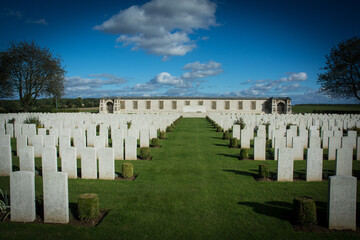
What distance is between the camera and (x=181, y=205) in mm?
5223

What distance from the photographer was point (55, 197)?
448 cm

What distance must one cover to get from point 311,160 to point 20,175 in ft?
23.2

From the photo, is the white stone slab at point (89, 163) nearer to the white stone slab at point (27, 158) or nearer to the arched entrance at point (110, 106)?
the white stone slab at point (27, 158)

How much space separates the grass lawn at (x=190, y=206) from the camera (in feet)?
13.6

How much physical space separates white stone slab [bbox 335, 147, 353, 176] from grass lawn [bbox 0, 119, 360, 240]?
→ 0.62m

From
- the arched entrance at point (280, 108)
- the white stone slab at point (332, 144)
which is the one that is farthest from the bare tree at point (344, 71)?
the white stone slab at point (332, 144)

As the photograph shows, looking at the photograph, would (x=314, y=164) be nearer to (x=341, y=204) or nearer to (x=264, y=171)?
(x=264, y=171)

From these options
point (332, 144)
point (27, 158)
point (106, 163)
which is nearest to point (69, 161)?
point (106, 163)

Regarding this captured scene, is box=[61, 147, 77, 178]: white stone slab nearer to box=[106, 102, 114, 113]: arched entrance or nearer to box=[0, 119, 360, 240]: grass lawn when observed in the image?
box=[0, 119, 360, 240]: grass lawn

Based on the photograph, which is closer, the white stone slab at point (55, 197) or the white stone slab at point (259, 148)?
the white stone slab at point (55, 197)

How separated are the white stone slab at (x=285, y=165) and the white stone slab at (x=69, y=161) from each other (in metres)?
5.86

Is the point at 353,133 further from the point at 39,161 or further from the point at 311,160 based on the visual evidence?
the point at 39,161

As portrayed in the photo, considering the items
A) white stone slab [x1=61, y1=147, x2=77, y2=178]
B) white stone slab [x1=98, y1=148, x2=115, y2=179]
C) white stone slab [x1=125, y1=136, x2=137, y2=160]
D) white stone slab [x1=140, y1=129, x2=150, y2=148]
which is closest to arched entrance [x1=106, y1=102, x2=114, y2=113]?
white stone slab [x1=140, y1=129, x2=150, y2=148]

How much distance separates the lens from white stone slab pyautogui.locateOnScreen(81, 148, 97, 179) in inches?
273
